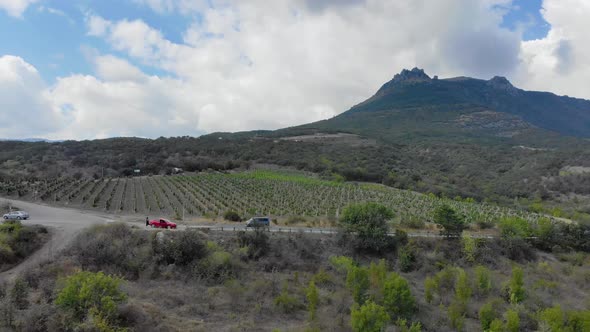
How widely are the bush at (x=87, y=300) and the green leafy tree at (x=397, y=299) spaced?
13.5 metres

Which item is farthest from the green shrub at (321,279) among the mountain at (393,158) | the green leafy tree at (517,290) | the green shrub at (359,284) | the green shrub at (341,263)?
the mountain at (393,158)

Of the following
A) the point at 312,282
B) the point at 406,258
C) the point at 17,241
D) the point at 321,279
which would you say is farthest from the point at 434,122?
the point at 17,241

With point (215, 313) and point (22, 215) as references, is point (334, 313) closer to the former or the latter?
point (215, 313)

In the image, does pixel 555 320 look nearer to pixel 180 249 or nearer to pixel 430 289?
pixel 430 289

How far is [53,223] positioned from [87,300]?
1696 cm

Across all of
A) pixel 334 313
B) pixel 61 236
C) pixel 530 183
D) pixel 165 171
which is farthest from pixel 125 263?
pixel 530 183

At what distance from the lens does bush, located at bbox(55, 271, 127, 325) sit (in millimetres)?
16375

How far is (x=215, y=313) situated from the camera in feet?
66.2

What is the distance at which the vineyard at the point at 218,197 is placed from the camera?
129ft

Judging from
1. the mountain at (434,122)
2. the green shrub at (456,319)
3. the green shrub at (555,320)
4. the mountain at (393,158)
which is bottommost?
the green shrub at (456,319)

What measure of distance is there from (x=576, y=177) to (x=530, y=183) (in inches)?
305

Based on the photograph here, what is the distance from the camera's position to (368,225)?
30.8m

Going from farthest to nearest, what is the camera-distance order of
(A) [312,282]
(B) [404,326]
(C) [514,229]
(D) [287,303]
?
(C) [514,229] < (A) [312,282] < (D) [287,303] < (B) [404,326]

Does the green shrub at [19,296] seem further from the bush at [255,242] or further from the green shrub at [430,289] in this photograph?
the green shrub at [430,289]
